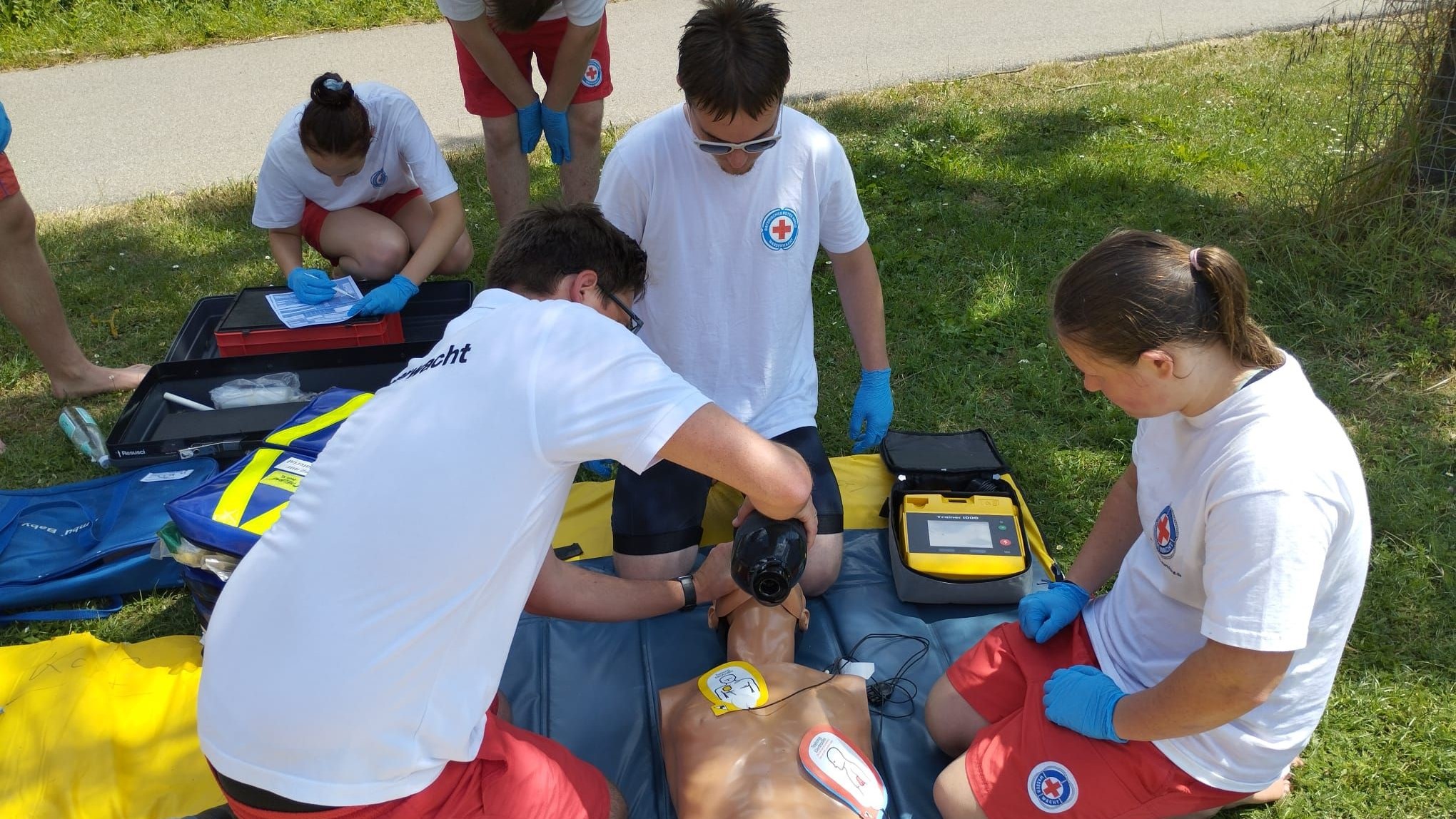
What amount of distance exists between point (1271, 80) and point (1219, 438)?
598 cm

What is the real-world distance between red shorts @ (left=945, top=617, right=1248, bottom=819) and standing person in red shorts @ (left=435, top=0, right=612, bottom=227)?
Result: 2.77 metres

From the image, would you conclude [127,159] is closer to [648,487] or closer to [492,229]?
[492,229]

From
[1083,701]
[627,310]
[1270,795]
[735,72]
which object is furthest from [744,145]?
[1270,795]

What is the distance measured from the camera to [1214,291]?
1.69m

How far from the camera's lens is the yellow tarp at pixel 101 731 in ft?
7.57

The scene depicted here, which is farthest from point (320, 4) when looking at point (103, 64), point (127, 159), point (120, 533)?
point (120, 533)

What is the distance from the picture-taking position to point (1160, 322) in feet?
5.59

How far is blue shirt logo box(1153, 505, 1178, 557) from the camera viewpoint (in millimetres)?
1943

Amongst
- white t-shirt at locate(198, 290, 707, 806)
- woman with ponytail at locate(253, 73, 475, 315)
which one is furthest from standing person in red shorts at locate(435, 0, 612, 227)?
white t-shirt at locate(198, 290, 707, 806)

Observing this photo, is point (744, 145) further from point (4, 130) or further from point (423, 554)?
point (4, 130)

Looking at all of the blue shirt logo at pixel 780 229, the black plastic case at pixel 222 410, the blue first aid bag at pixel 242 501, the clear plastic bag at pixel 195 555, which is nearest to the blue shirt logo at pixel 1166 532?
the blue shirt logo at pixel 780 229

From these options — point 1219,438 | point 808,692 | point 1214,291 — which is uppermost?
point 1214,291

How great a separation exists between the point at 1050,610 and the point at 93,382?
3.68m

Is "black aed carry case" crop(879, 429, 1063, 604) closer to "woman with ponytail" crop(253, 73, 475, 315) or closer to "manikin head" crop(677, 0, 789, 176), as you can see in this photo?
"manikin head" crop(677, 0, 789, 176)
